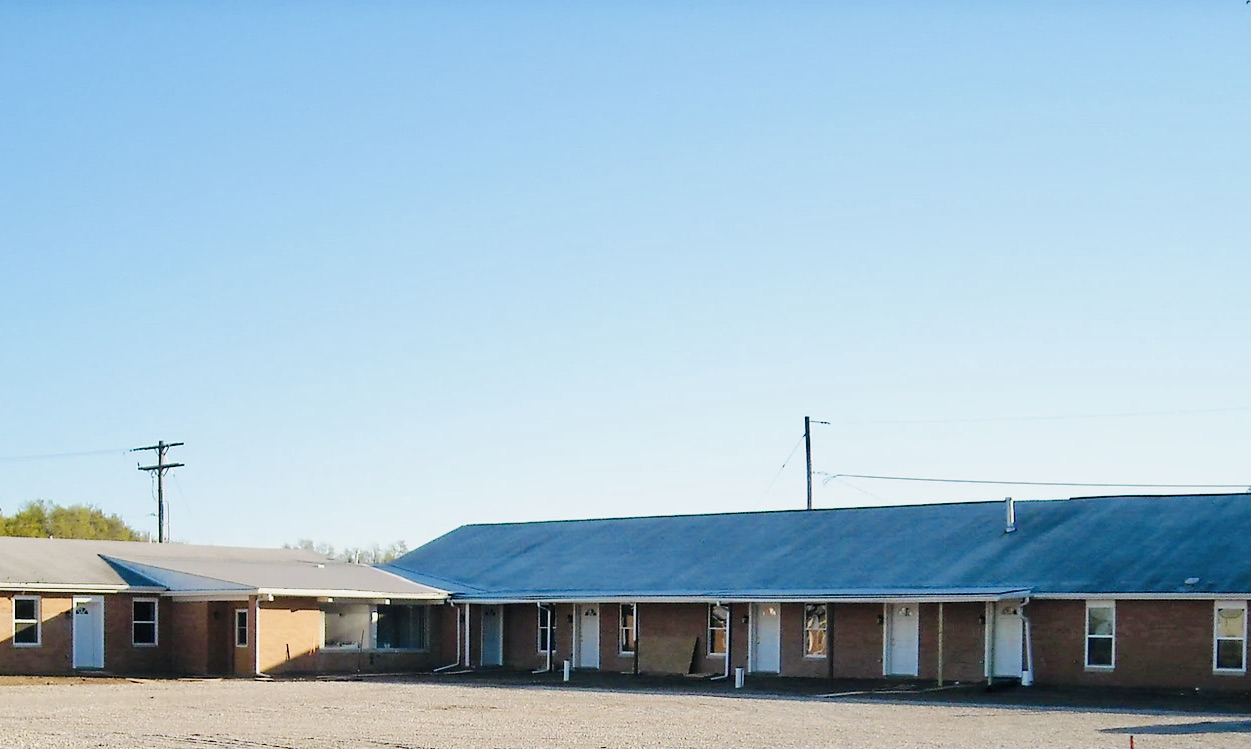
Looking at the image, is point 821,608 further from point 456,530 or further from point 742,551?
point 456,530

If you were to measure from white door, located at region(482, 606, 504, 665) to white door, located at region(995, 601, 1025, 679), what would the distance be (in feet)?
45.1

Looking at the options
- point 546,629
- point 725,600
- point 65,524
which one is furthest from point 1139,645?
point 65,524

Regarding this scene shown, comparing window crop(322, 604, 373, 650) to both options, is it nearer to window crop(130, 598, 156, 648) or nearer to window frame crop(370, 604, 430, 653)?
window frame crop(370, 604, 430, 653)

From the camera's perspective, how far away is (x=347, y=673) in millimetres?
38938

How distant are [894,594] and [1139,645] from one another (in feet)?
16.5

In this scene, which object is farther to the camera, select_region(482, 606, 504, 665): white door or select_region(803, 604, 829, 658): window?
select_region(482, 606, 504, 665): white door

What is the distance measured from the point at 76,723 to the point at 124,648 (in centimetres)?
1776

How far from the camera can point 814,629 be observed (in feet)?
117

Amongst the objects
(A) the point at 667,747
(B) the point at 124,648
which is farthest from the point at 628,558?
(A) the point at 667,747

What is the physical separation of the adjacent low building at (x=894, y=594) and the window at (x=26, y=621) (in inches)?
395

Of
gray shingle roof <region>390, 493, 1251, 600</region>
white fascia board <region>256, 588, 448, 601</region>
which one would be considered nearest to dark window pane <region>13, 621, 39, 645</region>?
white fascia board <region>256, 588, 448, 601</region>

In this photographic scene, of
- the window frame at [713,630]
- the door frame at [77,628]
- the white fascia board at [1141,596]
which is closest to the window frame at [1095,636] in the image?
the white fascia board at [1141,596]

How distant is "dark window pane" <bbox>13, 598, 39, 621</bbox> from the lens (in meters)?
37.1

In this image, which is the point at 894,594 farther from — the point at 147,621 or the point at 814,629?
the point at 147,621
